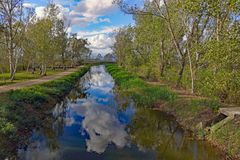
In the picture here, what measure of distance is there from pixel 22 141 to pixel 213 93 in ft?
47.6

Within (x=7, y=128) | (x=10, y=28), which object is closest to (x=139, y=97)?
(x=7, y=128)

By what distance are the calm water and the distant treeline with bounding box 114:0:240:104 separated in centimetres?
416

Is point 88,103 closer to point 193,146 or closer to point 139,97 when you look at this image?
point 139,97

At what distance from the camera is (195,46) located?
23.3m

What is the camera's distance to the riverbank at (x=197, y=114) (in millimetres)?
15055

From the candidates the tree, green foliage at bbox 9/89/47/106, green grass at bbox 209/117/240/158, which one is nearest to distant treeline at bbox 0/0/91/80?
the tree

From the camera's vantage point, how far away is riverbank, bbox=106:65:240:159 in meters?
15.1

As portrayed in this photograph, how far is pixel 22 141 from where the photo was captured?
16.2m

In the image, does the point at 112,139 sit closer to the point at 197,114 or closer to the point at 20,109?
the point at 197,114

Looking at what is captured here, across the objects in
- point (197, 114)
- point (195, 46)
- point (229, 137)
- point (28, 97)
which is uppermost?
point (195, 46)

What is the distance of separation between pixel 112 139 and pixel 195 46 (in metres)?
10.1

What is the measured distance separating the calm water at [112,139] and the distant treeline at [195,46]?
4.16 metres

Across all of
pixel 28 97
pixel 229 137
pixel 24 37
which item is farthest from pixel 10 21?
pixel 229 137

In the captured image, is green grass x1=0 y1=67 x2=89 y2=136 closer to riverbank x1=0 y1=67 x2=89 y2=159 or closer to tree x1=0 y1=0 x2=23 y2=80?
riverbank x1=0 y1=67 x2=89 y2=159
